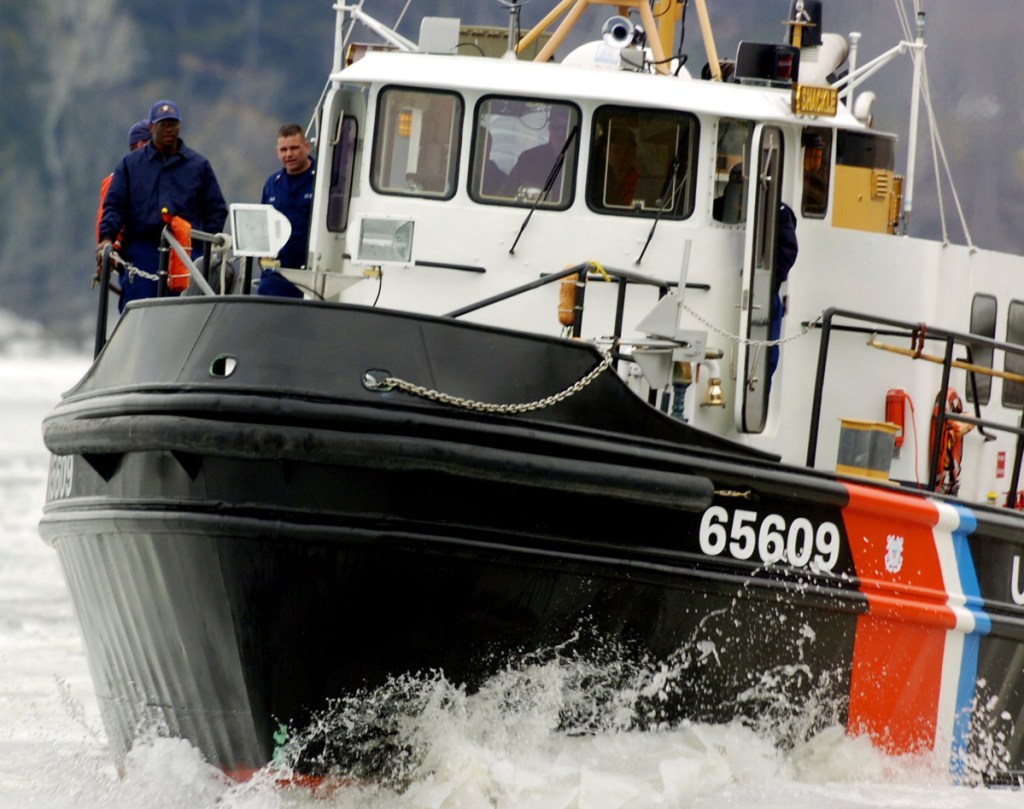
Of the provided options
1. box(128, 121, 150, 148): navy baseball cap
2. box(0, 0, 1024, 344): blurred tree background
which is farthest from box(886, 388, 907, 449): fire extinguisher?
box(0, 0, 1024, 344): blurred tree background

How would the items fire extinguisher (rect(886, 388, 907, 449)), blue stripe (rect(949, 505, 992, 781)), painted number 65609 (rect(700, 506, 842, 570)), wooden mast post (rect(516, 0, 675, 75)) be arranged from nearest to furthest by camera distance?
1. painted number 65609 (rect(700, 506, 842, 570))
2. blue stripe (rect(949, 505, 992, 781))
3. fire extinguisher (rect(886, 388, 907, 449))
4. wooden mast post (rect(516, 0, 675, 75))

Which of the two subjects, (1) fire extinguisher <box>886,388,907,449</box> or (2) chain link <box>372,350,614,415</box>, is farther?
(1) fire extinguisher <box>886,388,907,449</box>

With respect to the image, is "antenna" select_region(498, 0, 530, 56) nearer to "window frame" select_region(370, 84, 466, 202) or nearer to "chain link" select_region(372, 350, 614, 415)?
"window frame" select_region(370, 84, 466, 202)

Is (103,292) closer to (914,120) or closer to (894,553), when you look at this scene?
(894,553)

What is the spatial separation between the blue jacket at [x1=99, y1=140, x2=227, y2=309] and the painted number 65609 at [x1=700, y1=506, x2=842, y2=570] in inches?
122

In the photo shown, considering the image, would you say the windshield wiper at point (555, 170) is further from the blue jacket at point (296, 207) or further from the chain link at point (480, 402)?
the chain link at point (480, 402)

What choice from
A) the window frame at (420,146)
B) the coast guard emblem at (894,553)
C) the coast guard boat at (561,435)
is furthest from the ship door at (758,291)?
the window frame at (420,146)

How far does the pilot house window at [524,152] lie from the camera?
708cm

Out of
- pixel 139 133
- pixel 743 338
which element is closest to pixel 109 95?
pixel 139 133

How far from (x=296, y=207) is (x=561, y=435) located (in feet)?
9.90

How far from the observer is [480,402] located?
5.39 m

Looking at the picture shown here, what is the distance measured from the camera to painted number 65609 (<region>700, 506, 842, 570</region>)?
5.80m

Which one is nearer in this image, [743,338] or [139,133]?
[743,338]

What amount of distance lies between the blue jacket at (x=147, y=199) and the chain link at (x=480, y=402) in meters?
2.60
